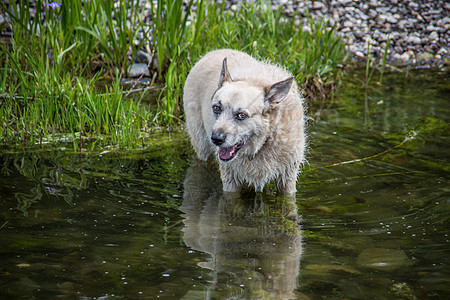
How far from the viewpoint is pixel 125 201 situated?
4.56m

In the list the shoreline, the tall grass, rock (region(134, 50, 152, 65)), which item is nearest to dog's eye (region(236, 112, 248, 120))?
the tall grass

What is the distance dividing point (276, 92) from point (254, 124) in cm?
33

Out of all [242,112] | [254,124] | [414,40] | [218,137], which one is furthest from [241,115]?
[414,40]

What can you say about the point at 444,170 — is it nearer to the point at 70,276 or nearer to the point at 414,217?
the point at 414,217

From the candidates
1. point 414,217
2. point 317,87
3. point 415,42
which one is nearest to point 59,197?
point 414,217

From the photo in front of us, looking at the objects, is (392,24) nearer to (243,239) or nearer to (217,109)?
(217,109)

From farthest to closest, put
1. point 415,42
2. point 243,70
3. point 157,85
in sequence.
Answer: point 415,42
point 157,85
point 243,70

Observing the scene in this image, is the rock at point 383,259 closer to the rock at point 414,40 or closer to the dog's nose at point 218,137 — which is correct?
the dog's nose at point 218,137

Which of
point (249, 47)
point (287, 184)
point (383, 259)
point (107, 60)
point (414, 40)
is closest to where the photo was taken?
point (383, 259)

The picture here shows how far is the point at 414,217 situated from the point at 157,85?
4.71 meters

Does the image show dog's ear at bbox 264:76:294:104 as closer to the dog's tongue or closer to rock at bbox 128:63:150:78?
the dog's tongue

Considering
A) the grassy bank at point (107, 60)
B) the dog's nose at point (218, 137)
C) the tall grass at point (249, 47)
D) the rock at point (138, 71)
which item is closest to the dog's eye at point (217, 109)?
the dog's nose at point (218, 137)

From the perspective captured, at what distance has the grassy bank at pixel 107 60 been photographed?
6.31m

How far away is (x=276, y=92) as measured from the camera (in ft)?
14.8
